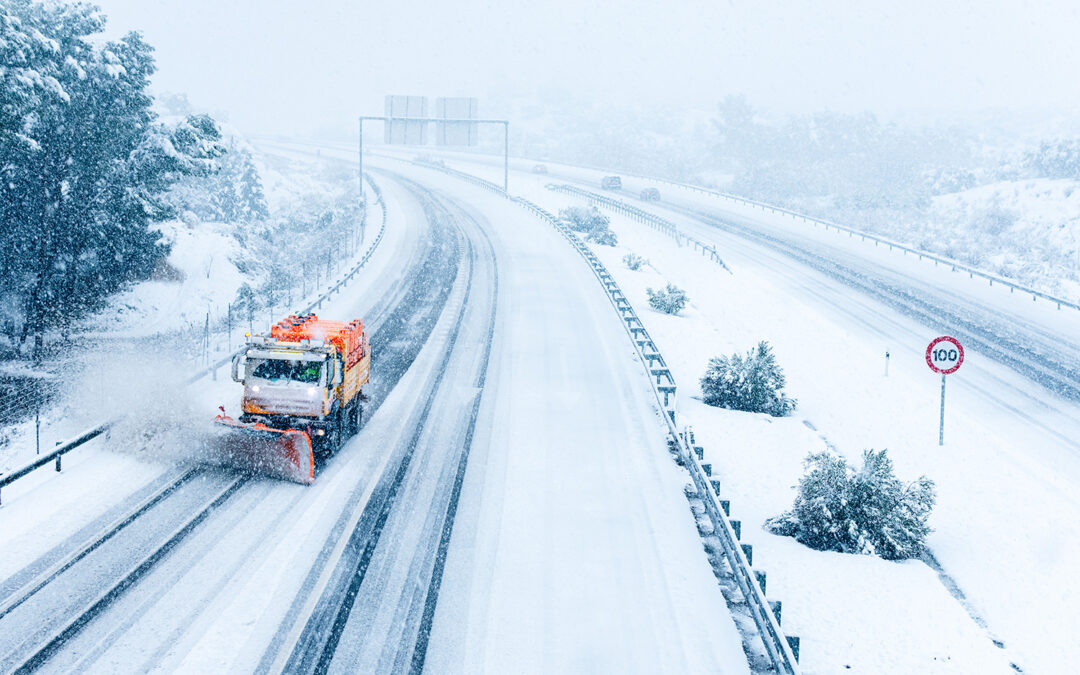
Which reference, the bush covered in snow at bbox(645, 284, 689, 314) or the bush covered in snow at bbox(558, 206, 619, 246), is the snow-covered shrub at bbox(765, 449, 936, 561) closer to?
the bush covered in snow at bbox(645, 284, 689, 314)

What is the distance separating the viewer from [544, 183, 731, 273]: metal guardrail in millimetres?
44578

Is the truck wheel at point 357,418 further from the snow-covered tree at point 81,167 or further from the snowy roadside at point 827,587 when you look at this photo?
the snow-covered tree at point 81,167

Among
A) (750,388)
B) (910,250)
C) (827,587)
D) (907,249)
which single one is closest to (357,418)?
(750,388)

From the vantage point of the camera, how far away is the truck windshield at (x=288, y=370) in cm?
1526

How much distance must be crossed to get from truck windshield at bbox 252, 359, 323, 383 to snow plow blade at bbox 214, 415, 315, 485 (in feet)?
3.75

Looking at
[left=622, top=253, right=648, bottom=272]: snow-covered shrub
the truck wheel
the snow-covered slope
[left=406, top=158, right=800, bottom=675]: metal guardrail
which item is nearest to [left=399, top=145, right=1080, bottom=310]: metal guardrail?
the snow-covered slope

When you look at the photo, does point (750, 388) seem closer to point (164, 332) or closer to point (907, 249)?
point (164, 332)

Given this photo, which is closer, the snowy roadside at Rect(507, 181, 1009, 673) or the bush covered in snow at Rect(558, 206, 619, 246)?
the snowy roadside at Rect(507, 181, 1009, 673)

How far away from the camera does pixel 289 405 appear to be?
49.9 feet

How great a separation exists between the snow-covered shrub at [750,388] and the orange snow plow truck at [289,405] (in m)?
9.47

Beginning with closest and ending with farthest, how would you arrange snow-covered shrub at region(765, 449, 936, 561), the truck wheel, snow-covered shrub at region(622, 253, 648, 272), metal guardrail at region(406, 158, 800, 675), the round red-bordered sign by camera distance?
1. metal guardrail at region(406, 158, 800, 675)
2. snow-covered shrub at region(765, 449, 936, 561)
3. the truck wheel
4. the round red-bordered sign
5. snow-covered shrub at region(622, 253, 648, 272)

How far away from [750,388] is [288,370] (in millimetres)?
11084

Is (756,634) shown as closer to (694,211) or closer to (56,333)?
(56,333)

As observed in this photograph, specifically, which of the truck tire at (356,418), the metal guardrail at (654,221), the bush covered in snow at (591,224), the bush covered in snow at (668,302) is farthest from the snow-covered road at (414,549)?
the bush covered in snow at (591,224)
